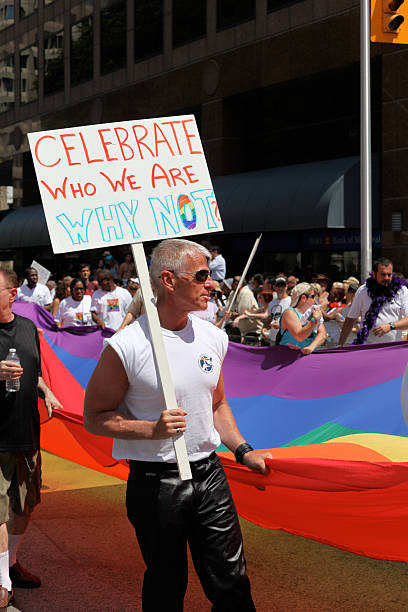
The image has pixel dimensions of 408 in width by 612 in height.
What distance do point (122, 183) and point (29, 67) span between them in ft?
126

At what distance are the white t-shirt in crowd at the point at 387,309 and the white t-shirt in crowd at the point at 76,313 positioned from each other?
519 cm

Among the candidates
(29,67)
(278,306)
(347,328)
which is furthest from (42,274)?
(29,67)

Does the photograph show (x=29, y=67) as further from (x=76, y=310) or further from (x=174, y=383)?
(x=174, y=383)

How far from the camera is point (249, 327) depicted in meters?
16.0

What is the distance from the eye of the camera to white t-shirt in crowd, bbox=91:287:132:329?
1273 cm

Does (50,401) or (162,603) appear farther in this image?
(50,401)

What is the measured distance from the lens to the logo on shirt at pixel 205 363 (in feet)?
12.0

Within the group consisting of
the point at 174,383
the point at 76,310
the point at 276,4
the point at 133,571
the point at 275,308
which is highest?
the point at 276,4

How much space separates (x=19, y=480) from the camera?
5.03 metres

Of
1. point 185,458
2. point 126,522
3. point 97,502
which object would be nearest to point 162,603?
point 185,458

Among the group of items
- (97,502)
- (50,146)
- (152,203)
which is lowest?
(97,502)

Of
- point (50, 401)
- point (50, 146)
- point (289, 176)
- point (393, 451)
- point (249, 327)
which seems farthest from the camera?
point (289, 176)

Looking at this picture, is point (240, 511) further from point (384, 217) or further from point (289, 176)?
point (289, 176)

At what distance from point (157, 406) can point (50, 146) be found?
132cm
